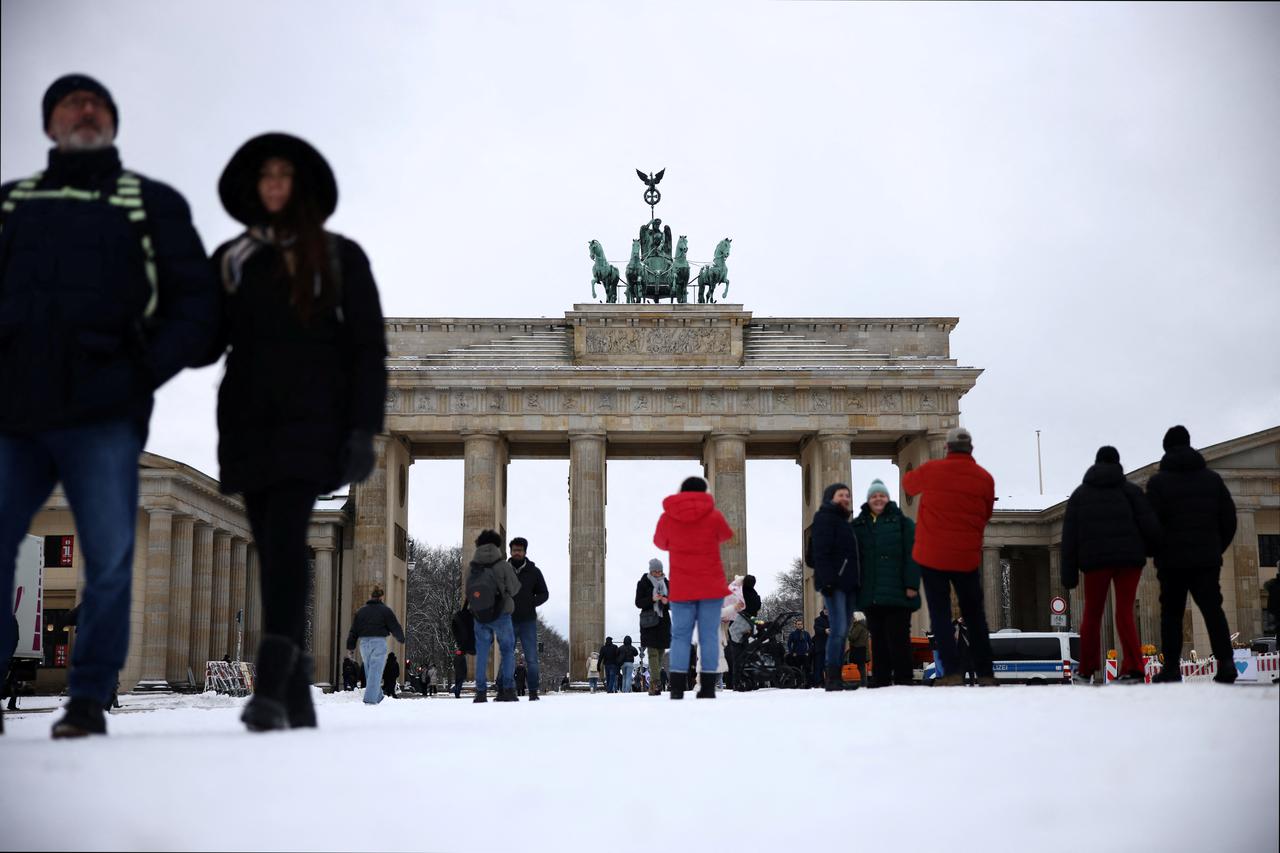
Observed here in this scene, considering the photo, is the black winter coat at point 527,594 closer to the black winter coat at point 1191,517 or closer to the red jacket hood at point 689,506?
the red jacket hood at point 689,506

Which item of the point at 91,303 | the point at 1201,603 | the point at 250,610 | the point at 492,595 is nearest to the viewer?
the point at 91,303

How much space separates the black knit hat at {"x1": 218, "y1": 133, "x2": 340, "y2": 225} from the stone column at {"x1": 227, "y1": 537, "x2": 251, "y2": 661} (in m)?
→ 48.6

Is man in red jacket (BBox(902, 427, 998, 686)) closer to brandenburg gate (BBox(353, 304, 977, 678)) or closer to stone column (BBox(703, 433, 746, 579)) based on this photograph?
stone column (BBox(703, 433, 746, 579))

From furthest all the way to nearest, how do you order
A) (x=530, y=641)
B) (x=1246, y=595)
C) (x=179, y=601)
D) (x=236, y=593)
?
(x=236, y=593) < (x=179, y=601) < (x=1246, y=595) < (x=530, y=641)

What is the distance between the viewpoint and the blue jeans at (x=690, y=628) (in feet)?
39.3

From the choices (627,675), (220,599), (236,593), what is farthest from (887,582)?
(236,593)

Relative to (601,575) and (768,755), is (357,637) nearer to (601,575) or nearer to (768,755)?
(768,755)

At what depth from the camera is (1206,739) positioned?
196 inches

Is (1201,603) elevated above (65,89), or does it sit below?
below

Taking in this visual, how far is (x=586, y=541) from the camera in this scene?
4797 cm

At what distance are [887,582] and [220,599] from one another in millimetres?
42421

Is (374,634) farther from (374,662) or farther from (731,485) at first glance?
(731,485)

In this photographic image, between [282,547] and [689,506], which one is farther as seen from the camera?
[689,506]

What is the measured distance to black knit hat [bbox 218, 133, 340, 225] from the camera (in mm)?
5016
